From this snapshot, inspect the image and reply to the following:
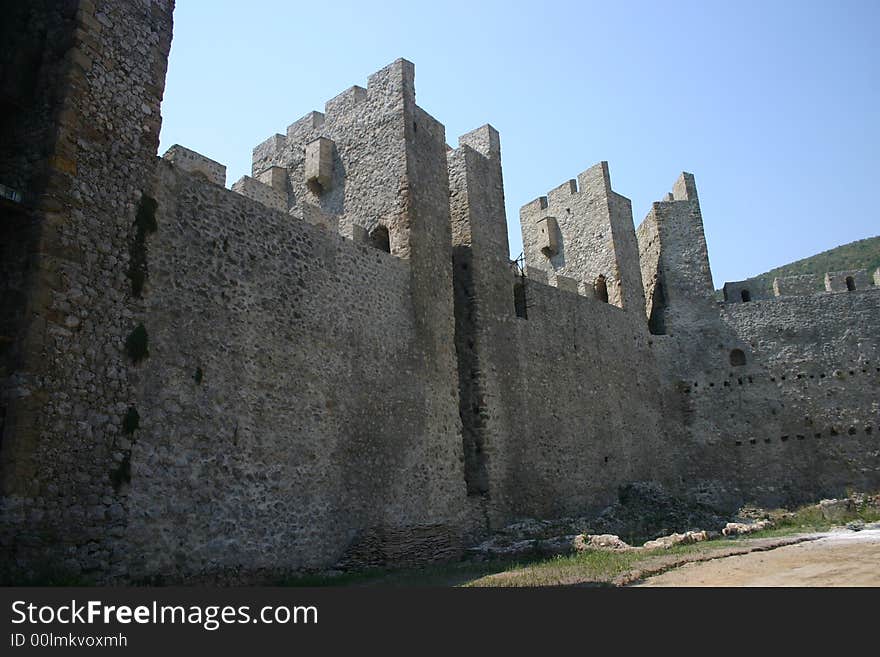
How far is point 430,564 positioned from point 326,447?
10.3ft

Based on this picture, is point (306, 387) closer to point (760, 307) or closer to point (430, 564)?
point (430, 564)

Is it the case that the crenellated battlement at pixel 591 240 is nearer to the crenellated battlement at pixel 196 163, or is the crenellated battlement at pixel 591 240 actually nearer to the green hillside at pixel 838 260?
the crenellated battlement at pixel 196 163

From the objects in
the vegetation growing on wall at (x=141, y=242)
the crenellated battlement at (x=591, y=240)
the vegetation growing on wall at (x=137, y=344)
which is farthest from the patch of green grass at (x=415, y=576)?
the crenellated battlement at (x=591, y=240)

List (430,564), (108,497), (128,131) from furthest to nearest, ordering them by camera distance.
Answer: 1. (430,564)
2. (128,131)
3. (108,497)

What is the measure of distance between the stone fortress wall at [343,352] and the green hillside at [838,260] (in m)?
31.3

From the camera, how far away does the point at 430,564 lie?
13.1 m

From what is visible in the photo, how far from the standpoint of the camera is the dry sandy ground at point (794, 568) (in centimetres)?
784

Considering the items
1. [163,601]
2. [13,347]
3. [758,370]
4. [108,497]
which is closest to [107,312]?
[13,347]

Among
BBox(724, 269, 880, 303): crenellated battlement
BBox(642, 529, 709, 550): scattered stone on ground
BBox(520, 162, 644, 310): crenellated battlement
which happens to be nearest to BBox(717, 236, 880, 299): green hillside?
BBox(724, 269, 880, 303): crenellated battlement

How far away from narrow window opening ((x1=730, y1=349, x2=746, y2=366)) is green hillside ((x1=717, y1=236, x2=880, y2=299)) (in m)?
31.5

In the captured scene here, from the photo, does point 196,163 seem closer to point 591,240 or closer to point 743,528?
point 743,528

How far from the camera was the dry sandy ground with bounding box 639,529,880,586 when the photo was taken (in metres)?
7.84

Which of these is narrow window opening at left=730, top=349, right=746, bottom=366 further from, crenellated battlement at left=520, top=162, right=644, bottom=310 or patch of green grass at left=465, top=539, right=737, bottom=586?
patch of green grass at left=465, top=539, right=737, bottom=586

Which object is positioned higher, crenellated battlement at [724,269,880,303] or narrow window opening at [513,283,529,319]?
crenellated battlement at [724,269,880,303]
